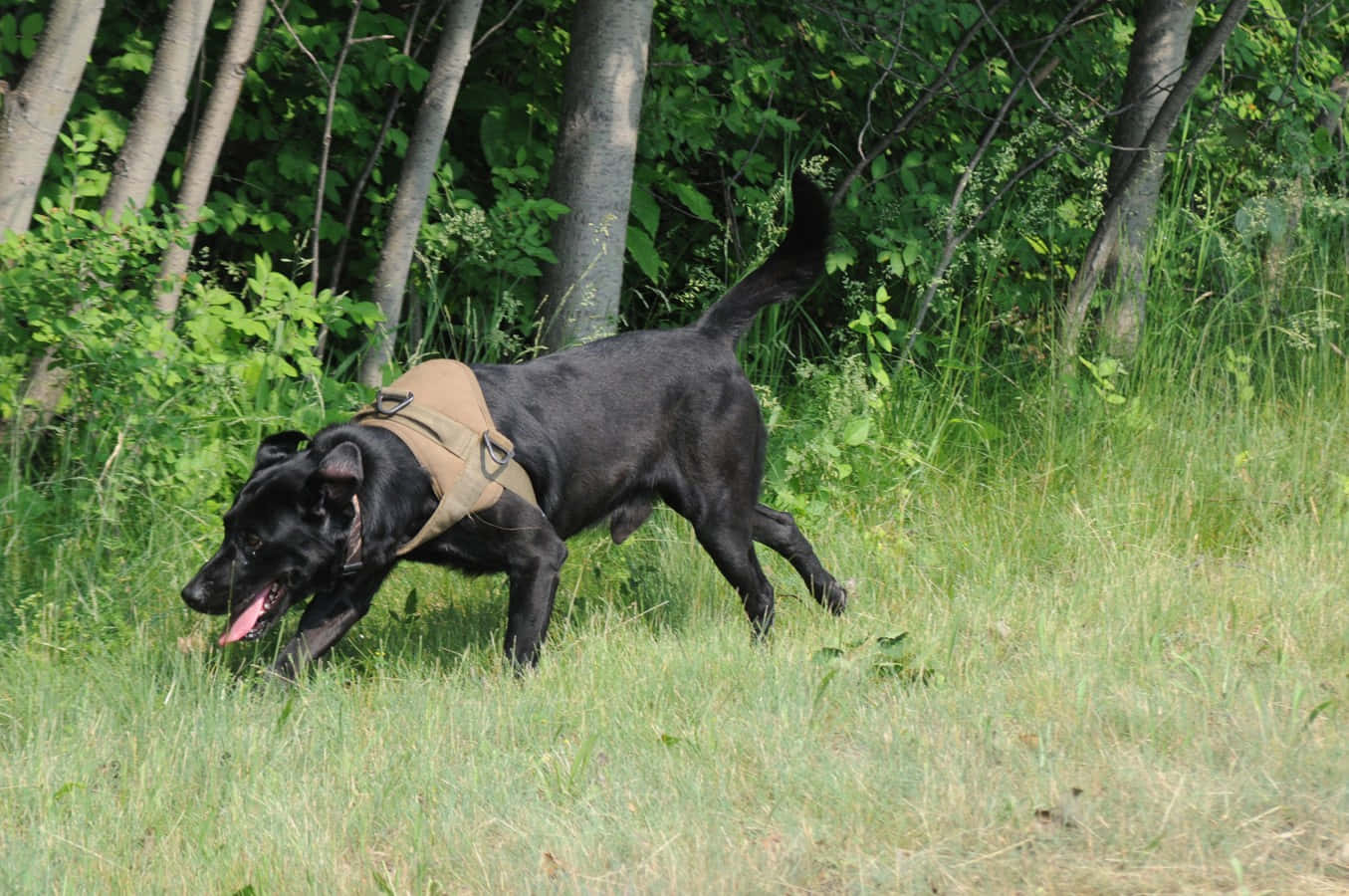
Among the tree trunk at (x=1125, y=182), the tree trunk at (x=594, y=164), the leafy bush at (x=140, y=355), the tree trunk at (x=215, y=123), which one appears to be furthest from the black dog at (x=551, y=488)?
the tree trunk at (x=1125, y=182)

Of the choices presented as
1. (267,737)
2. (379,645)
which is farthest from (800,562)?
(267,737)

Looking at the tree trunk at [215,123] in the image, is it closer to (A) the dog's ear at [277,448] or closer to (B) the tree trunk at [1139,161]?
(A) the dog's ear at [277,448]

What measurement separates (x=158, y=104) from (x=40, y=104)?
16.0 inches

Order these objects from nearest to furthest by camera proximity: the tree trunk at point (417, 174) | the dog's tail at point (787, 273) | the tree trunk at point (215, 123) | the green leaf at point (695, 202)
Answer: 1. the dog's tail at point (787, 273)
2. the tree trunk at point (215, 123)
3. the tree trunk at point (417, 174)
4. the green leaf at point (695, 202)

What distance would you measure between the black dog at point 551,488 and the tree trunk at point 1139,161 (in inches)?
84.2

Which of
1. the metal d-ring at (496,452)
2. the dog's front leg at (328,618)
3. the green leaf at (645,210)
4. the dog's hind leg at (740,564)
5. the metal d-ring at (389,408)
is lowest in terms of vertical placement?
the dog's front leg at (328,618)

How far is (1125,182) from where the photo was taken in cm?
677

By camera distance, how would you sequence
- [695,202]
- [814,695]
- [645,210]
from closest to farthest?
[814,695] → [645,210] → [695,202]

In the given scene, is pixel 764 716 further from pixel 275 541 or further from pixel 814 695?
pixel 275 541

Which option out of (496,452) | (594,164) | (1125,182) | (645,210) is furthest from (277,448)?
(1125,182)

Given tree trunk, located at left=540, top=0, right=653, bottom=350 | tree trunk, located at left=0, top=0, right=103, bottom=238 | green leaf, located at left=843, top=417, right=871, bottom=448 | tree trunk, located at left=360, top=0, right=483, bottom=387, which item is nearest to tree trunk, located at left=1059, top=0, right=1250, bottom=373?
green leaf, located at left=843, top=417, right=871, bottom=448

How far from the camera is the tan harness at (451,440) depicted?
4109 millimetres

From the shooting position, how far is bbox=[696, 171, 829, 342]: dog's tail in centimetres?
495

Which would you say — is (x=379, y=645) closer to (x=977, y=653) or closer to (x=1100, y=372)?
(x=977, y=653)
